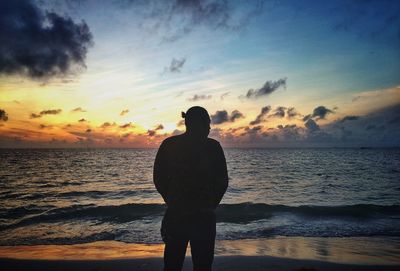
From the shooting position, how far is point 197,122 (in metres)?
3.26

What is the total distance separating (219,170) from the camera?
3242mm

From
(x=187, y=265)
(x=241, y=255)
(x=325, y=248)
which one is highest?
(x=187, y=265)

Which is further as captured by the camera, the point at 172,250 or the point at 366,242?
the point at 366,242

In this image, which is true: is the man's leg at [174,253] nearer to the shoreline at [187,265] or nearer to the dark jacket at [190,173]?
the dark jacket at [190,173]

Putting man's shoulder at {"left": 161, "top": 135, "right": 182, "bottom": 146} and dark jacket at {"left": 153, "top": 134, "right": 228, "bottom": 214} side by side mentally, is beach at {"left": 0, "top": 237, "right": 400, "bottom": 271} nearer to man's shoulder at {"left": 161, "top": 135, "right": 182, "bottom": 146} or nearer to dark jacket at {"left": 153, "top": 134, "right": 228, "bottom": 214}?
dark jacket at {"left": 153, "top": 134, "right": 228, "bottom": 214}

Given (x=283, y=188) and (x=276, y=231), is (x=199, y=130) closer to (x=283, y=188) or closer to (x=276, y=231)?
(x=276, y=231)

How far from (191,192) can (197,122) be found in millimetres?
736

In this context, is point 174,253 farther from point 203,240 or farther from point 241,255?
point 241,255

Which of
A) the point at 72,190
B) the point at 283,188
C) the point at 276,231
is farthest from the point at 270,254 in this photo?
the point at 72,190

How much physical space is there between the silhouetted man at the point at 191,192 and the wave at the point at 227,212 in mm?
11791

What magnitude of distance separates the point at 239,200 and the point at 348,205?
6.84m

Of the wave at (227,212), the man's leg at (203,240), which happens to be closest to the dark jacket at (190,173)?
the man's leg at (203,240)

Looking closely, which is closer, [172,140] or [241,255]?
[172,140]

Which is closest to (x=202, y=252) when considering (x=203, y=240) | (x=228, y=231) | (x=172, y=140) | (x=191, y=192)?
(x=203, y=240)
